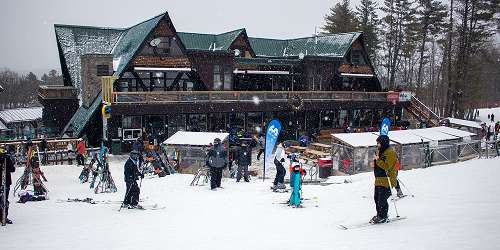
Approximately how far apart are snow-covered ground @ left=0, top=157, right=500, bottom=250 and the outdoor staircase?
69.9 ft

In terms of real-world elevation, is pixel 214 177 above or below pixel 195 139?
below

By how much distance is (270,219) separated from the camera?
31.1ft

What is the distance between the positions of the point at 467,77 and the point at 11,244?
46.0 metres

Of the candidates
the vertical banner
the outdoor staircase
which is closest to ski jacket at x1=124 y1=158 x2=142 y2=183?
the vertical banner

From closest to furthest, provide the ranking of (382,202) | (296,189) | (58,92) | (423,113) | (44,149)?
(382,202) < (296,189) < (44,149) < (58,92) < (423,113)

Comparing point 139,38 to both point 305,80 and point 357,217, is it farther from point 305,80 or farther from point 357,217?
→ point 357,217

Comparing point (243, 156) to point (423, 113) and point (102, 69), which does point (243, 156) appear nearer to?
point (102, 69)

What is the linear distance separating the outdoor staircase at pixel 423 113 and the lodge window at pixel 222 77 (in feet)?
57.5

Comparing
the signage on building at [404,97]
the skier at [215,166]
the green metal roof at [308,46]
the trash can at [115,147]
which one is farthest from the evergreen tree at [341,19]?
the skier at [215,166]

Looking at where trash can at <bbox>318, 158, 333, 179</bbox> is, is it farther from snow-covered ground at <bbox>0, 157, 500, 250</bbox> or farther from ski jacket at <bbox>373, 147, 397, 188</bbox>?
ski jacket at <bbox>373, 147, 397, 188</bbox>

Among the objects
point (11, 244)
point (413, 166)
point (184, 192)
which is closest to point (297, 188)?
point (184, 192)

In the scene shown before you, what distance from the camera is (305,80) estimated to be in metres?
35.3

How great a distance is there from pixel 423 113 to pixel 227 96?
62.6 feet

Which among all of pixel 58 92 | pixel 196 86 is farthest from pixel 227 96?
pixel 58 92
